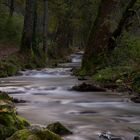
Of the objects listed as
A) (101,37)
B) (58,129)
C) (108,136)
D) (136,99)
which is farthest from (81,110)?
(101,37)

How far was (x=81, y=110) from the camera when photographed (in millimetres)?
11016

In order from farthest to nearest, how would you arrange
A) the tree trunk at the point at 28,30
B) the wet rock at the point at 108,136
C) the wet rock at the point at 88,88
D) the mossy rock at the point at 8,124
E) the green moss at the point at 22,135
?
the tree trunk at the point at 28,30 → the wet rock at the point at 88,88 → the wet rock at the point at 108,136 → the mossy rock at the point at 8,124 → the green moss at the point at 22,135

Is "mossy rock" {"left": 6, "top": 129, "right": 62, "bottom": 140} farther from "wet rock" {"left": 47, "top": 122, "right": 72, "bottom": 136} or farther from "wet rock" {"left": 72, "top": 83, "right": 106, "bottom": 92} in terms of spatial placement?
"wet rock" {"left": 72, "top": 83, "right": 106, "bottom": 92}

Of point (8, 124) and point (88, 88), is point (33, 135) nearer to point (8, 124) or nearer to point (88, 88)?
point (8, 124)

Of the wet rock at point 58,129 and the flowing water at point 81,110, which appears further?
Result: the flowing water at point 81,110

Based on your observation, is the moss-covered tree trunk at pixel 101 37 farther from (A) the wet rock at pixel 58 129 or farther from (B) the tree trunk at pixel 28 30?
(A) the wet rock at pixel 58 129

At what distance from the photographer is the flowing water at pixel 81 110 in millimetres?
8375

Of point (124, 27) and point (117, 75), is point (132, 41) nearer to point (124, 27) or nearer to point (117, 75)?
point (124, 27)

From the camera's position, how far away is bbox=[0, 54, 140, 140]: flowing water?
838 cm

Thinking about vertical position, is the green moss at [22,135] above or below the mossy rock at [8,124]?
above

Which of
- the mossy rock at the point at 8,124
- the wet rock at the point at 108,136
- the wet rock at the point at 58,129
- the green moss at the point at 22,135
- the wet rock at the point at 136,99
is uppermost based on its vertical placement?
the green moss at the point at 22,135

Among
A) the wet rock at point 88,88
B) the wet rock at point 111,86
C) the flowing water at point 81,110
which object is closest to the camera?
the flowing water at point 81,110

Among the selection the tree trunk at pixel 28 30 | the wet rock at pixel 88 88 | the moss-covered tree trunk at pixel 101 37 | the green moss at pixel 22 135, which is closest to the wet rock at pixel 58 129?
the green moss at pixel 22 135

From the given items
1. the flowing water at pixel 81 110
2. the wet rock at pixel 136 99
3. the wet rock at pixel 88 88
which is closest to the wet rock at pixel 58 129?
the flowing water at pixel 81 110
